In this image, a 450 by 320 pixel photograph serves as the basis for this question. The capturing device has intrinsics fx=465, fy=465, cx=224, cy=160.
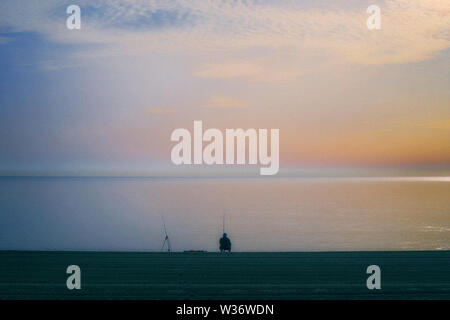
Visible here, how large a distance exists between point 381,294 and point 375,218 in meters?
37.5

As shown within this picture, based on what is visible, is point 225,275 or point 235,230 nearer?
point 225,275

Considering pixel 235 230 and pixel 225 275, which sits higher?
pixel 235 230

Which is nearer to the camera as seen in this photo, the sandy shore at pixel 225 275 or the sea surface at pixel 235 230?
the sandy shore at pixel 225 275

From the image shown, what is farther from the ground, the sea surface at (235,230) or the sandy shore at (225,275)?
the sea surface at (235,230)

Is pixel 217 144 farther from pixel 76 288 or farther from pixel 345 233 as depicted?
pixel 345 233

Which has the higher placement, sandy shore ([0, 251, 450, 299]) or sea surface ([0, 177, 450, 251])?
sea surface ([0, 177, 450, 251])

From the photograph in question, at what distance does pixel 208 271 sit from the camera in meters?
8.16

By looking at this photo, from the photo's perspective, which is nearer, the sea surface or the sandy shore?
the sandy shore

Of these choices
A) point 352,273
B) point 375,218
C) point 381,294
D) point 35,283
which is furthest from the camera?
point 375,218

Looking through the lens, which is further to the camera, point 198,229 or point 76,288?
point 198,229
